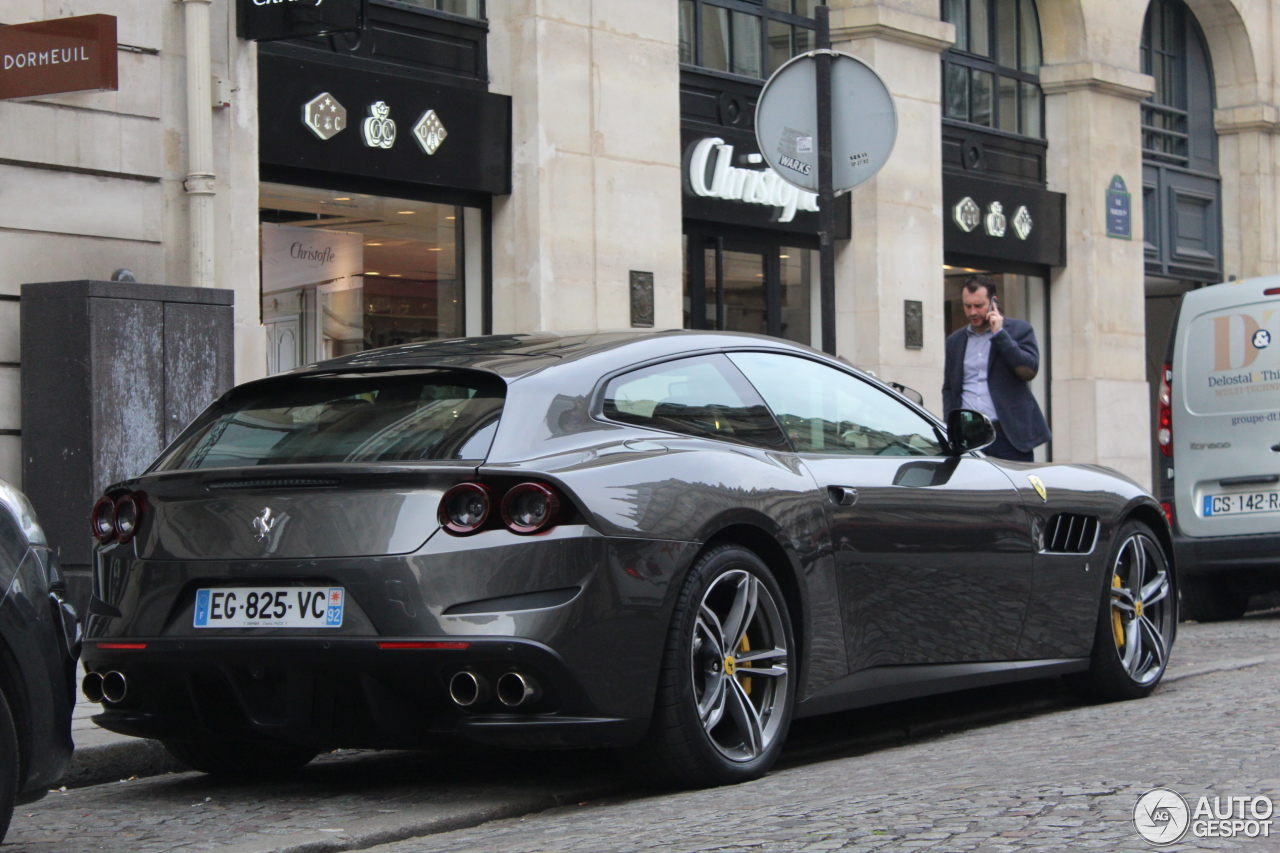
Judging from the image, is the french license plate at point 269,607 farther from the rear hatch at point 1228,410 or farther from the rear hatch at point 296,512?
the rear hatch at point 1228,410

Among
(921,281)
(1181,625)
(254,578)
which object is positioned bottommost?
(1181,625)

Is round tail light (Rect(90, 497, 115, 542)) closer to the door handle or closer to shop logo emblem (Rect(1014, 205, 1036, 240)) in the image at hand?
the door handle

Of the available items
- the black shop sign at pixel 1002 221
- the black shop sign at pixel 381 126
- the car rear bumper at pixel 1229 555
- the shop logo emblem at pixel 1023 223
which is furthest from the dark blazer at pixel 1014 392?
the shop logo emblem at pixel 1023 223

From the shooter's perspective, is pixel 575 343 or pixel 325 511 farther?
pixel 575 343

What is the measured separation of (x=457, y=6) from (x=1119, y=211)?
9285 mm

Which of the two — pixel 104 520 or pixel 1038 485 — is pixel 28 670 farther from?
pixel 1038 485

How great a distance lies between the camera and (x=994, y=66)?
1903cm

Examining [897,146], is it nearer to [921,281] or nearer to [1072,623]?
[921,281]

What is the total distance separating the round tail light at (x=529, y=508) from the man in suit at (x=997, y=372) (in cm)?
559

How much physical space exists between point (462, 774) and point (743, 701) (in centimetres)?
99

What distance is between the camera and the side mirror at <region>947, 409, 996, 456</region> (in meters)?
6.81

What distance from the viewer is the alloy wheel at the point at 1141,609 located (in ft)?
24.8

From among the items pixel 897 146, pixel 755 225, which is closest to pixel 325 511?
pixel 755 225

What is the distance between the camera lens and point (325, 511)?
16.8 ft
